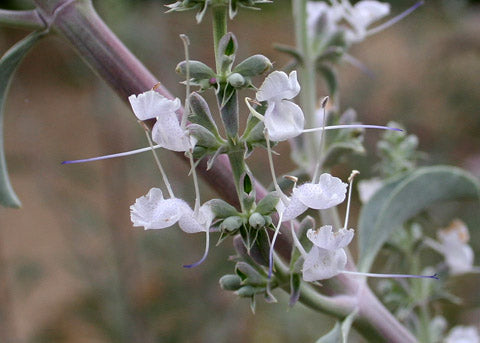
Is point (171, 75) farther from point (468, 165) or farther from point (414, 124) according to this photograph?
point (414, 124)

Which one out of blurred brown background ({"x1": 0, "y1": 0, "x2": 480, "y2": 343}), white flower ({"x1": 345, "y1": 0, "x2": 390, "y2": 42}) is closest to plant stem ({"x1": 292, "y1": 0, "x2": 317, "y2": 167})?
white flower ({"x1": 345, "y1": 0, "x2": 390, "y2": 42})

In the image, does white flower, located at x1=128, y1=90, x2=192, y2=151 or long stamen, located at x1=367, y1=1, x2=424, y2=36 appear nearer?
white flower, located at x1=128, y1=90, x2=192, y2=151

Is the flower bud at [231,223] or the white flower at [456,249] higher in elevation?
the flower bud at [231,223]

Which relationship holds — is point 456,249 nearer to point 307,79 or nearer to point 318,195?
point 307,79

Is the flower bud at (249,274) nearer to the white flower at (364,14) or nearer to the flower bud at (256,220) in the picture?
the flower bud at (256,220)

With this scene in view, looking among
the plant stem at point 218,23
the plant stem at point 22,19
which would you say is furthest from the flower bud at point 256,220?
the plant stem at point 22,19

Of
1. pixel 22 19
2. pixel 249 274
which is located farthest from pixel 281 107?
pixel 22 19

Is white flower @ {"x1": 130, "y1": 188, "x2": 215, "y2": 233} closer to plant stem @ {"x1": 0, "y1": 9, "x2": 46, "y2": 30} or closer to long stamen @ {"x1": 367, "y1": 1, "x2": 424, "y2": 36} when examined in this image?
plant stem @ {"x1": 0, "y1": 9, "x2": 46, "y2": 30}

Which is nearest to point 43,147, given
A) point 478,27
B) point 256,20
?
point 256,20
